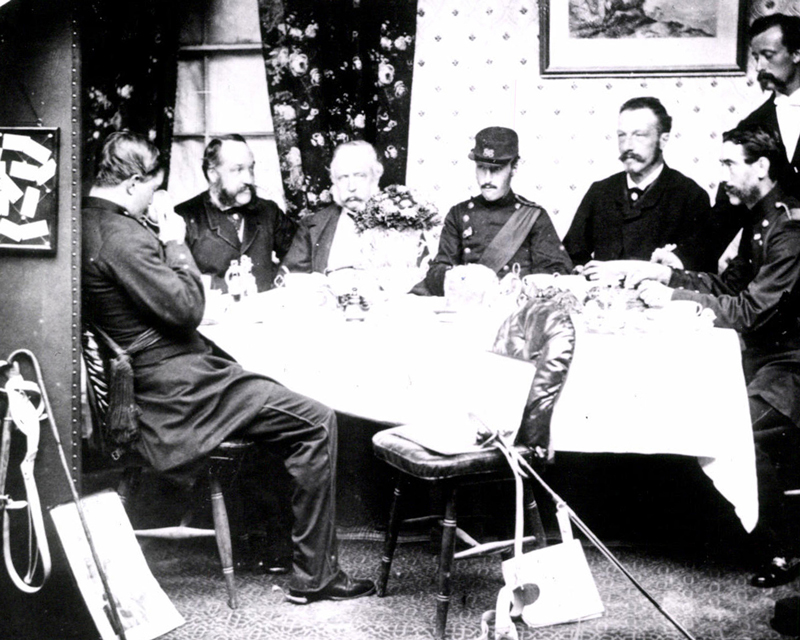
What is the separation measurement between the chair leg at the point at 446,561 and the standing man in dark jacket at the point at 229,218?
6.57 feet

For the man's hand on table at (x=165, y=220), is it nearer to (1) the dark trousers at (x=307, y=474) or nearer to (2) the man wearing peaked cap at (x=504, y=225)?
(1) the dark trousers at (x=307, y=474)

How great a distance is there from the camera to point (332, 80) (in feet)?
15.8

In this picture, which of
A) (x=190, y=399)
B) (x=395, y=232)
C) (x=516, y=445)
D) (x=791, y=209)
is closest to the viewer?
(x=516, y=445)

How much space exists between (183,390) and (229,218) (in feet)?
5.67

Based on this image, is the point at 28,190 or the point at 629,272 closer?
the point at 28,190

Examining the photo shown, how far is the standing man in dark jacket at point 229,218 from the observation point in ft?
14.8

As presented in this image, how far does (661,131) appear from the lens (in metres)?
4.64

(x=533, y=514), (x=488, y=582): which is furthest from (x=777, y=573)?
(x=488, y=582)

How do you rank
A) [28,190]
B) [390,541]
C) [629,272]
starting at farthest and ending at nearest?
[629,272] → [390,541] → [28,190]

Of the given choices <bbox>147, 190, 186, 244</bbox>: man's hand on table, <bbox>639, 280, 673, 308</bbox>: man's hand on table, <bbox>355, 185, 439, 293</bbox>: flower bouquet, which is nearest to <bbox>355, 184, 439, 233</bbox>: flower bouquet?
<bbox>355, 185, 439, 293</bbox>: flower bouquet

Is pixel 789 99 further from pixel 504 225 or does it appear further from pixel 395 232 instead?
pixel 395 232

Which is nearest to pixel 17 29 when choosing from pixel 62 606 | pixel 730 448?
pixel 62 606

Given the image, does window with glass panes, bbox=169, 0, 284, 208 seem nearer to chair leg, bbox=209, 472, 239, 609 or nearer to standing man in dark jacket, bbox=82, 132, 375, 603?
standing man in dark jacket, bbox=82, 132, 375, 603

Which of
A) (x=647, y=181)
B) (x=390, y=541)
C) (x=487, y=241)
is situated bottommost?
(x=390, y=541)
